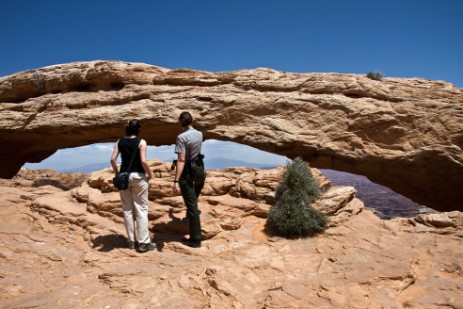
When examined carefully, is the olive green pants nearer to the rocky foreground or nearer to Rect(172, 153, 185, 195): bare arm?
Rect(172, 153, 185, 195): bare arm

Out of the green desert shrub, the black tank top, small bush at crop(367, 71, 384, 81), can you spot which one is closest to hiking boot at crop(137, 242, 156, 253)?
the black tank top

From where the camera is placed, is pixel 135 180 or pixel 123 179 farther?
pixel 135 180

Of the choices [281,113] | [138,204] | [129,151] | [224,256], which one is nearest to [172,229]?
[138,204]

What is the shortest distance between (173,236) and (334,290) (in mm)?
4094

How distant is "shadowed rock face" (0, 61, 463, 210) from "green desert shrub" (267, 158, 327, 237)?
5129 mm

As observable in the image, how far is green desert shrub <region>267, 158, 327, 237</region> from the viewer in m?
7.68

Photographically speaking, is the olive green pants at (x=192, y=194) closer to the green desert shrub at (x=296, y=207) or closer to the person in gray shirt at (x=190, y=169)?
the person in gray shirt at (x=190, y=169)

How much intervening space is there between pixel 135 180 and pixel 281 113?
9.02 m

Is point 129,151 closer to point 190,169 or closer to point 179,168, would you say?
Result: point 179,168

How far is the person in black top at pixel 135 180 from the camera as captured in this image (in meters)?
6.66

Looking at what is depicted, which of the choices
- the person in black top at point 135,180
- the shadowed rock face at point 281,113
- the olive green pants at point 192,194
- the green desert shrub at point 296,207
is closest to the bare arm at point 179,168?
the olive green pants at point 192,194

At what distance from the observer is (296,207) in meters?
7.93

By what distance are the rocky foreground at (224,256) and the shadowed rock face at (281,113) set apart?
440 centimetres

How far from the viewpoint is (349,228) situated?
7.99 m
